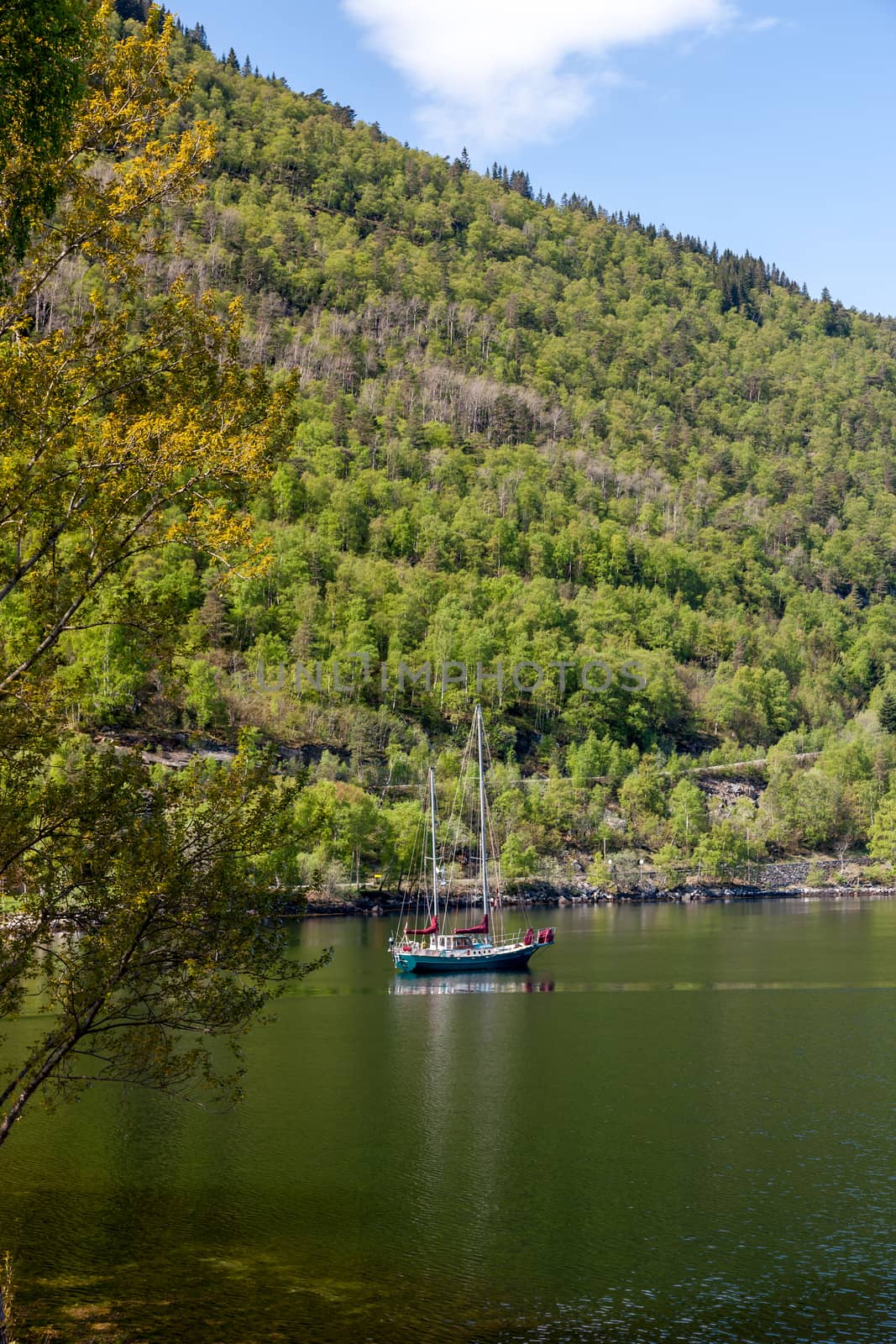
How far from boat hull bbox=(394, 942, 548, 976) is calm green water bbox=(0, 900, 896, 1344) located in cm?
1584

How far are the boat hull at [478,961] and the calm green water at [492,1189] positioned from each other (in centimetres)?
1584

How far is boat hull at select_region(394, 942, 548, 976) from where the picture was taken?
63.7 m

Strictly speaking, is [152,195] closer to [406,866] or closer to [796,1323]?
[796,1323]

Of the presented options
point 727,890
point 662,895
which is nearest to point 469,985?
point 662,895

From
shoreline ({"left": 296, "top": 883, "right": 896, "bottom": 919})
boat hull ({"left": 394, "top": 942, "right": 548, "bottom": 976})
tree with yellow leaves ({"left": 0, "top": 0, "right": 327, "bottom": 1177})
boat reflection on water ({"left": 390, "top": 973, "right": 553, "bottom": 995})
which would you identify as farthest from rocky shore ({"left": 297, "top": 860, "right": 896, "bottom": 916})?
tree with yellow leaves ({"left": 0, "top": 0, "right": 327, "bottom": 1177})

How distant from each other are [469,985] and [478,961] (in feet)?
15.2

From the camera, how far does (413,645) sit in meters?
158

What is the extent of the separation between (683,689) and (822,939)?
3888 inches

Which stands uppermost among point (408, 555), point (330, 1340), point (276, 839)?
point (408, 555)

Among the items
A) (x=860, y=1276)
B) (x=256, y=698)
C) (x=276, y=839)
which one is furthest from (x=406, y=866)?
(x=276, y=839)

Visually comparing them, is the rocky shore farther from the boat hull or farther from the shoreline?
the boat hull

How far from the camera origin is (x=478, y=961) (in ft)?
214

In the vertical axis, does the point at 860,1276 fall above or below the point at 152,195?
below

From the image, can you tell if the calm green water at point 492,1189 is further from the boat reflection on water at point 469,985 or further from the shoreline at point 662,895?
the shoreline at point 662,895
